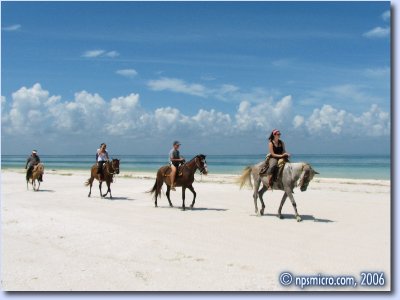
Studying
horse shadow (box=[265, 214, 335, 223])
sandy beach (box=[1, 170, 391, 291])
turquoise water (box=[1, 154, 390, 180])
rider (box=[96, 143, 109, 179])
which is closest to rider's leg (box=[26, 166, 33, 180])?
rider (box=[96, 143, 109, 179])

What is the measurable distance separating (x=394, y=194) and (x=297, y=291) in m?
2.71

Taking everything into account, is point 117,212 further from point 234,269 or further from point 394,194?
point 394,194

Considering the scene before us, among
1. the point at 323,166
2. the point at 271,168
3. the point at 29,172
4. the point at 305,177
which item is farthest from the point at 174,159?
the point at 323,166

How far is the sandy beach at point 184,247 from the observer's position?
7.33 meters

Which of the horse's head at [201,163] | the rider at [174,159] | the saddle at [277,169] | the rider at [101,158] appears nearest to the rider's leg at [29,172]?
the rider at [101,158]

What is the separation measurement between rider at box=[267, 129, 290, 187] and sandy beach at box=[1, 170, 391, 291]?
5.16 ft

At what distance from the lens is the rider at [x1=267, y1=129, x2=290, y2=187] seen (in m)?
13.0

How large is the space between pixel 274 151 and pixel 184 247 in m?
4.88

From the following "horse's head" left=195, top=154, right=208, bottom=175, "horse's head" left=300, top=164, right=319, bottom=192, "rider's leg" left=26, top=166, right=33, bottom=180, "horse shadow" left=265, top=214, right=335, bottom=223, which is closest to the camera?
"horse's head" left=300, top=164, right=319, bottom=192

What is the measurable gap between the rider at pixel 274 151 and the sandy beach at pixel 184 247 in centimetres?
157

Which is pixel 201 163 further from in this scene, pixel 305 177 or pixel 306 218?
pixel 306 218

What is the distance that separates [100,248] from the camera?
9.44 metres

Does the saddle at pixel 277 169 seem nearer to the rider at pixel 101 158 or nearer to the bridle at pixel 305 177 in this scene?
the bridle at pixel 305 177

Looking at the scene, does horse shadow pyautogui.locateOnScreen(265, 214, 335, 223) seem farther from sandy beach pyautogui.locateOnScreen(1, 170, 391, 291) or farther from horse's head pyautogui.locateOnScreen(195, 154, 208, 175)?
horse's head pyautogui.locateOnScreen(195, 154, 208, 175)
